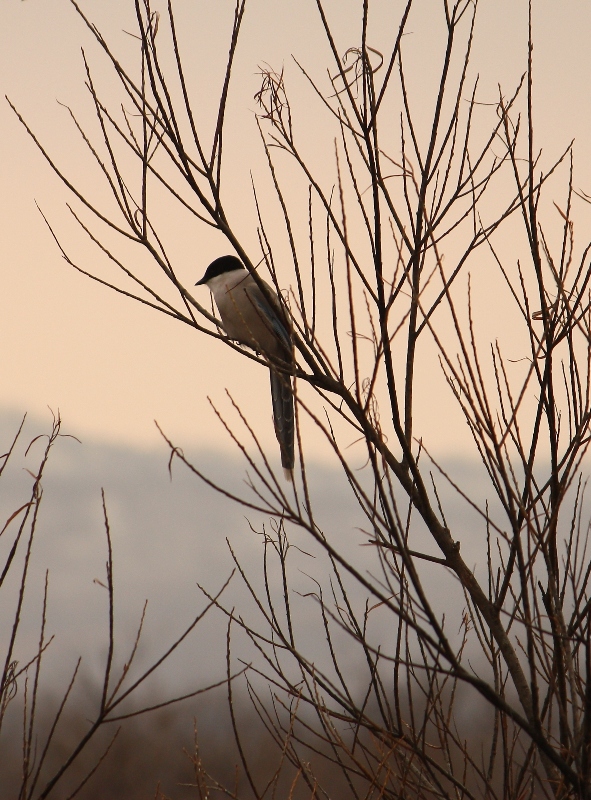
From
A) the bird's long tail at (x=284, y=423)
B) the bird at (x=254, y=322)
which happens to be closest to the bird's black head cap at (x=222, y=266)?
the bird at (x=254, y=322)

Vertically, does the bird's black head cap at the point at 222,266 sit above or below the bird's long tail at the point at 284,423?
above

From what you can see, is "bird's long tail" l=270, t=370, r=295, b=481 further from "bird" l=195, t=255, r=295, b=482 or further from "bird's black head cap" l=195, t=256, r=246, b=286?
"bird's black head cap" l=195, t=256, r=246, b=286

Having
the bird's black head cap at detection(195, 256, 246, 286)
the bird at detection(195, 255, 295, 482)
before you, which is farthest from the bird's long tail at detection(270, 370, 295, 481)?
the bird's black head cap at detection(195, 256, 246, 286)

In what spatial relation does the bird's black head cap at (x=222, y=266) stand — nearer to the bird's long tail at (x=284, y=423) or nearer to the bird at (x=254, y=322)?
the bird at (x=254, y=322)

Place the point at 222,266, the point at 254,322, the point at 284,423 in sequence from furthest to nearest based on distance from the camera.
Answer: the point at 222,266 < the point at 254,322 < the point at 284,423

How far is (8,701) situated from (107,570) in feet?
1.82

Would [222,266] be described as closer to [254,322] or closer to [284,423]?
[254,322]

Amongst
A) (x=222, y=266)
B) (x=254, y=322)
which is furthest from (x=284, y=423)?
(x=222, y=266)

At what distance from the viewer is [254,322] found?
503cm

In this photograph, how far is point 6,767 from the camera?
75.2ft

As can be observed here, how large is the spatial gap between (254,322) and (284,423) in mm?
1058

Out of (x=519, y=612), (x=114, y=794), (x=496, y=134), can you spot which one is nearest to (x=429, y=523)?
(x=519, y=612)

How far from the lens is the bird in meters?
4.07

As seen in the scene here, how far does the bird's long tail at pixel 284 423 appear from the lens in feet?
13.3
